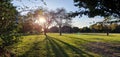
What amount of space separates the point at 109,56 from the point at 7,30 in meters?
8.90

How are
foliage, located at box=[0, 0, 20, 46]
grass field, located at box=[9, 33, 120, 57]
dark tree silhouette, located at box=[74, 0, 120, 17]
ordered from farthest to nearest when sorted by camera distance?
grass field, located at box=[9, 33, 120, 57], dark tree silhouette, located at box=[74, 0, 120, 17], foliage, located at box=[0, 0, 20, 46]

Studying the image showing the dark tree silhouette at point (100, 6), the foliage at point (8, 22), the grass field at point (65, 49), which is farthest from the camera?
the grass field at point (65, 49)

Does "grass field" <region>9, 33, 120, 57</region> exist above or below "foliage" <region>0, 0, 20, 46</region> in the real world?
below

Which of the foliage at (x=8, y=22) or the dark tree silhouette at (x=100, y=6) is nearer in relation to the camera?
the foliage at (x=8, y=22)

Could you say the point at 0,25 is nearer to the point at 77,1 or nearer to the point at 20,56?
the point at 20,56

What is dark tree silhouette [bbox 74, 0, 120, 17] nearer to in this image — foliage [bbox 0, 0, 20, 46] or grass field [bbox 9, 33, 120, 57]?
grass field [bbox 9, 33, 120, 57]

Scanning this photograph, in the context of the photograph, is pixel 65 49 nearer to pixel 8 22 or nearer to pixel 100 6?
pixel 100 6

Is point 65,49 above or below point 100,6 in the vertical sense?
below

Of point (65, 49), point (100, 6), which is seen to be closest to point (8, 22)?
point (100, 6)

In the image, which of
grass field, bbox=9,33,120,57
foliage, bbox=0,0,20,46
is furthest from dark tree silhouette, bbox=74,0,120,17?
foliage, bbox=0,0,20,46

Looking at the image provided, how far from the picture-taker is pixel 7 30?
35.0 ft

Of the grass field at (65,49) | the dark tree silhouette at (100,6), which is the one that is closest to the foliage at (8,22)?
the grass field at (65,49)

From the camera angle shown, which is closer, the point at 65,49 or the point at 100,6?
the point at 100,6

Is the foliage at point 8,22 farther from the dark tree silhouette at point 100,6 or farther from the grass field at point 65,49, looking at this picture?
the dark tree silhouette at point 100,6
